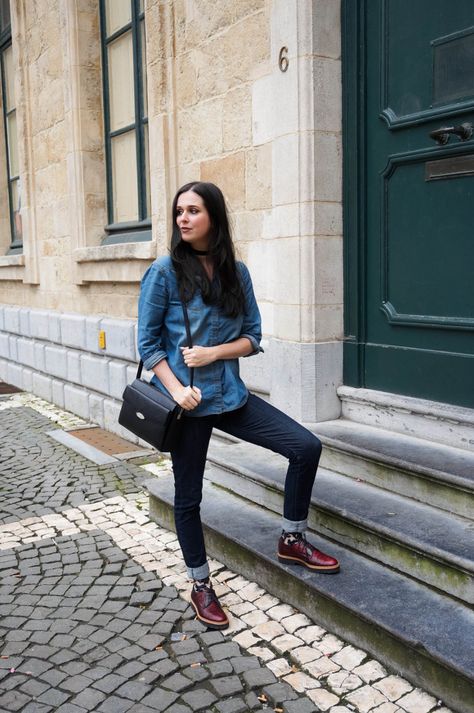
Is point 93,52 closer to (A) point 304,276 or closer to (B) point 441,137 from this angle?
(A) point 304,276

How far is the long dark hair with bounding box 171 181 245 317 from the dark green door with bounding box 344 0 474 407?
1.29 m

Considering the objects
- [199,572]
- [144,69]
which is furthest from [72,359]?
[199,572]

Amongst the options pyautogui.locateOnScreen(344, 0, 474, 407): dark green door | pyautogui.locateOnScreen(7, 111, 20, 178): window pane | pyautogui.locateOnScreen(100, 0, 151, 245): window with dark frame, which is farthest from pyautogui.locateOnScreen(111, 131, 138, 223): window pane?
pyautogui.locateOnScreen(7, 111, 20, 178): window pane

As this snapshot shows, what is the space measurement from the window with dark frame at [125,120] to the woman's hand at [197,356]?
12.3ft

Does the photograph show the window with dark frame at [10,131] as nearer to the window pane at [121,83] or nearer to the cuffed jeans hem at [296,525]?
the window pane at [121,83]

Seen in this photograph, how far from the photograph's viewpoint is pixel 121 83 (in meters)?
6.98

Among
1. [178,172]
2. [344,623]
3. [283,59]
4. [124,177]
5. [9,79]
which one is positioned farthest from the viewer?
[9,79]

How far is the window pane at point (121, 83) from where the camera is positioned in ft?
22.2

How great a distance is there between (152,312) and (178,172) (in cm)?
300

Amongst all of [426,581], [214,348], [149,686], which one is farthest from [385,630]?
[214,348]

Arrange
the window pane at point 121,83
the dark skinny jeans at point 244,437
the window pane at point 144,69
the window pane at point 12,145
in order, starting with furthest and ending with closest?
1. the window pane at point 12,145
2. the window pane at point 121,83
3. the window pane at point 144,69
4. the dark skinny jeans at point 244,437

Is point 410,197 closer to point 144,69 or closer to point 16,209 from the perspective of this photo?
point 144,69

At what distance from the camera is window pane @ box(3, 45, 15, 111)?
9688 millimetres

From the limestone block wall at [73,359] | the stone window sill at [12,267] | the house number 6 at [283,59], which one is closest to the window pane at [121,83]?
the limestone block wall at [73,359]
